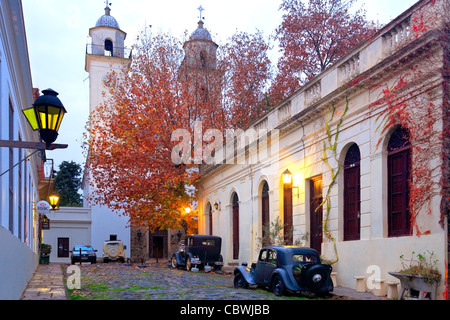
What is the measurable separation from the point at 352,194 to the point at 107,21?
36950 millimetres

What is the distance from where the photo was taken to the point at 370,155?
43.2 ft

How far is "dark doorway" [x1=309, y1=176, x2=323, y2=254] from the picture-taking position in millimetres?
16266

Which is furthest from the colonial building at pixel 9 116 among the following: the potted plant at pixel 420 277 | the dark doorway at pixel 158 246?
the dark doorway at pixel 158 246

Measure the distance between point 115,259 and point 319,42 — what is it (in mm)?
20240

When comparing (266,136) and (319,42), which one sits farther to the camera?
(319,42)

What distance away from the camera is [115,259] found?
3516cm

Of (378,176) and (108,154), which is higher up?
(108,154)

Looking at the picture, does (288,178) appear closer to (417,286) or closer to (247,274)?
(247,274)

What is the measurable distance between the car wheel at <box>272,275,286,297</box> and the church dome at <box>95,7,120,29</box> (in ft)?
124

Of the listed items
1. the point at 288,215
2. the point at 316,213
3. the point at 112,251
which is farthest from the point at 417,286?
the point at 112,251

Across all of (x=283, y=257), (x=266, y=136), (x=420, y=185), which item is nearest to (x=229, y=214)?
(x=266, y=136)
